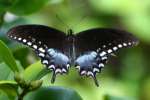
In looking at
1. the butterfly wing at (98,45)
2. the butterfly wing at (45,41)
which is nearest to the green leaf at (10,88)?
the butterfly wing at (45,41)

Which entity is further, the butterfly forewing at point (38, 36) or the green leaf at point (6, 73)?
the butterfly forewing at point (38, 36)

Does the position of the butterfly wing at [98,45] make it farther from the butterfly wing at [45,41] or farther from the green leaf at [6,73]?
the green leaf at [6,73]

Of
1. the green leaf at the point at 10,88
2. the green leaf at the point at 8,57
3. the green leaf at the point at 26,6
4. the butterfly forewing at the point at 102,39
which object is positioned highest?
the green leaf at the point at 26,6

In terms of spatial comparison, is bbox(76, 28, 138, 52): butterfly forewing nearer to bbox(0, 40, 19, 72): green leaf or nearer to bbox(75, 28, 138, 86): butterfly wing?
bbox(75, 28, 138, 86): butterfly wing

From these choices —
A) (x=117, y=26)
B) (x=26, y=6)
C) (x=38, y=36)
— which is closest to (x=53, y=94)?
(x=38, y=36)

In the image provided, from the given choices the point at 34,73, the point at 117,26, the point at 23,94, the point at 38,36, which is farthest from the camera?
the point at 117,26

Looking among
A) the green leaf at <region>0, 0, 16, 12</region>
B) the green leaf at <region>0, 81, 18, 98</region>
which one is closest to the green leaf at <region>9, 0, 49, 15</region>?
the green leaf at <region>0, 0, 16, 12</region>

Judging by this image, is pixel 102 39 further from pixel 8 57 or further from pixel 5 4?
pixel 8 57
